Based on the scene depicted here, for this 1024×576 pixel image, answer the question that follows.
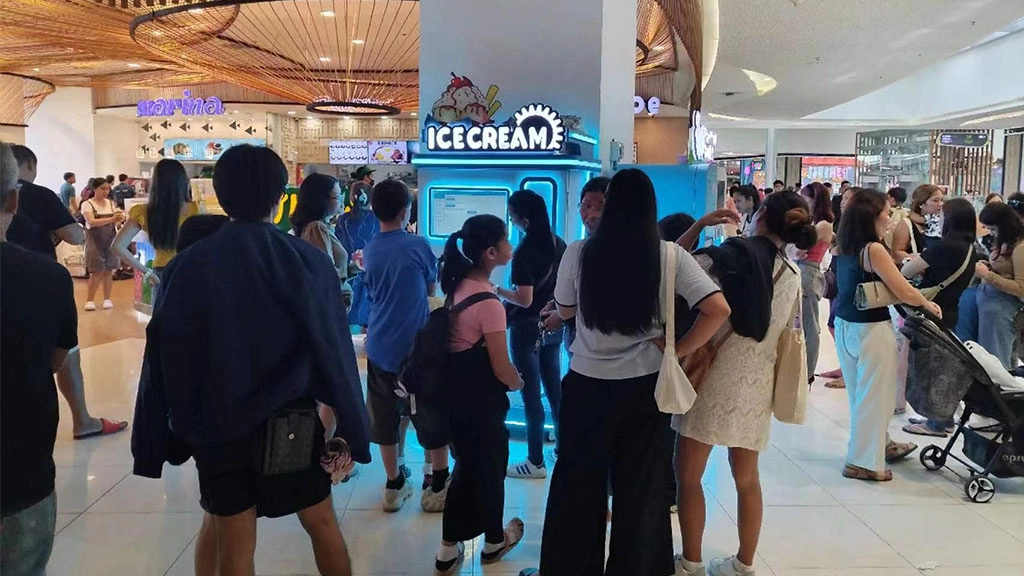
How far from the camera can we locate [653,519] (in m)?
2.52

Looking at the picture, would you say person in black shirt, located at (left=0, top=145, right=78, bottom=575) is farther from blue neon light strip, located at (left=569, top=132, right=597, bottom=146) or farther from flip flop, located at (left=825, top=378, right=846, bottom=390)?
flip flop, located at (left=825, top=378, right=846, bottom=390)

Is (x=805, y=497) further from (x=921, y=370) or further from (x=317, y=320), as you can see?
(x=317, y=320)

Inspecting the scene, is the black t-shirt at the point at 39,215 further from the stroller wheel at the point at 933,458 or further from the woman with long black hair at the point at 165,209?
the stroller wheel at the point at 933,458

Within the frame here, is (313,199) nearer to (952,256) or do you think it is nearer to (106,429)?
(106,429)

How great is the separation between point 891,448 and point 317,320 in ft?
12.0

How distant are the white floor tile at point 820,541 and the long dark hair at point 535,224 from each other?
5.21 feet

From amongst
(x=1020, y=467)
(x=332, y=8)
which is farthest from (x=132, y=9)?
(x=1020, y=467)

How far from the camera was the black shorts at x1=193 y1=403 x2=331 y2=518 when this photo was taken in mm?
1942

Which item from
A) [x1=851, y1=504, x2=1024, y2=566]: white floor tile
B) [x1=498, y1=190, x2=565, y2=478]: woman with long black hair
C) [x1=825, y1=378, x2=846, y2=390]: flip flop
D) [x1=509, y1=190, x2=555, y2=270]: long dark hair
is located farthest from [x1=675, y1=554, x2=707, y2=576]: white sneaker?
[x1=825, y1=378, x2=846, y2=390]: flip flop

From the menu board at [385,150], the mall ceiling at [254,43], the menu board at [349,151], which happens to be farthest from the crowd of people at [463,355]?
the menu board at [349,151]

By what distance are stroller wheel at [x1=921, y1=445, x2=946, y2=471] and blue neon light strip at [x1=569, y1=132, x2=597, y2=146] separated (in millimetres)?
2502

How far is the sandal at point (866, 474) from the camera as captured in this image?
3992mm

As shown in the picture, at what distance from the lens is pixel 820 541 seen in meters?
3.28

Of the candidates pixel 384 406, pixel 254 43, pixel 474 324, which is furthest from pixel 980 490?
pixel 254 43
